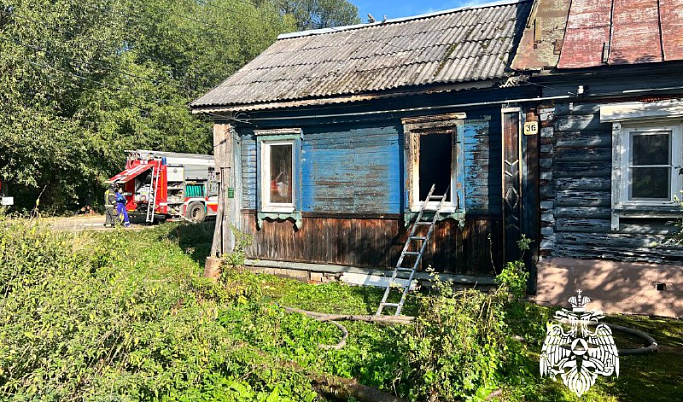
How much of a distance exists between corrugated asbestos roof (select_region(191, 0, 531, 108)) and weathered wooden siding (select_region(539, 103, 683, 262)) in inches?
50.0

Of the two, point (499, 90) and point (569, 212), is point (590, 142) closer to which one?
point (569, 212)

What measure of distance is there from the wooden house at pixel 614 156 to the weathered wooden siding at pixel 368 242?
0.93m

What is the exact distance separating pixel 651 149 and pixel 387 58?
4.84m

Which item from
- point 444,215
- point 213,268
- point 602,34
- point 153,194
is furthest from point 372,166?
point 153,194

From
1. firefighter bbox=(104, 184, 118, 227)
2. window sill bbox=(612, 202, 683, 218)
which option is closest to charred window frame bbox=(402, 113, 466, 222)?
window sill bbox=(612, 202, 683, 218)

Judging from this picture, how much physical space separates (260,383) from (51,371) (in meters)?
1.64

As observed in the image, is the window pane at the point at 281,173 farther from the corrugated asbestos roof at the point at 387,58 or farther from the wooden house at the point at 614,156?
the wooden house at the point at 614,156

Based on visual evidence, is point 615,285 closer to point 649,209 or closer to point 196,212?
point 649,209

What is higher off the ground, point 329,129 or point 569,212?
point 329,129

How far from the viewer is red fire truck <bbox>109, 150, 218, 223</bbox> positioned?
19.0m

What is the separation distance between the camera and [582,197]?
7004mm

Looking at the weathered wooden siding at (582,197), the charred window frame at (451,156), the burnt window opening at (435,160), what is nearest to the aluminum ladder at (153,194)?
the burnt window opening at (435,160)

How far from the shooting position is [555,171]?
23.5 feet

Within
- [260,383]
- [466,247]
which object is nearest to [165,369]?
[260,383]
